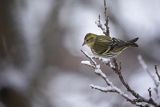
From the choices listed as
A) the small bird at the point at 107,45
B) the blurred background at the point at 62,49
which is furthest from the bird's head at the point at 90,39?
the blurred background at the point at 62,49

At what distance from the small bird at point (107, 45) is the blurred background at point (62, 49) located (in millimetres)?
2798

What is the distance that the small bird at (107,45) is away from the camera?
118 inches

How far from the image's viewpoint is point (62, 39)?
859 cm

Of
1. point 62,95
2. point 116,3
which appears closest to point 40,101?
point 62,95

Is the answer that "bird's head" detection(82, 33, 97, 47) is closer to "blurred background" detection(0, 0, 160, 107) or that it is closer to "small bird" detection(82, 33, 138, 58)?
"small bird" detection(82, 33, 138, 58)

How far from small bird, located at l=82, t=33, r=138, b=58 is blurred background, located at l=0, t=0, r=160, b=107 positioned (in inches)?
110

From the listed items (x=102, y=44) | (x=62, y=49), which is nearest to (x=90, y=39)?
(x=102, y=44)

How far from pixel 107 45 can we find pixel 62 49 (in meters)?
5.40

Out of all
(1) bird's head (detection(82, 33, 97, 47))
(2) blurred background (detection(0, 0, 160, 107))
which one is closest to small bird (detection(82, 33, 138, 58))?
(1) bird's head (detection(82, 33, 97, 47))

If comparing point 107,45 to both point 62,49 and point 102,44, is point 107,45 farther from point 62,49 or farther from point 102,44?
point 62,49

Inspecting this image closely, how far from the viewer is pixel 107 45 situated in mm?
3148

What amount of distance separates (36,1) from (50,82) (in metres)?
2.14

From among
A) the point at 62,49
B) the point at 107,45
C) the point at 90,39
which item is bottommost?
the point at 107,45

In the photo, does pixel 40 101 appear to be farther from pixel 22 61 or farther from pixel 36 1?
pixel 36 1
